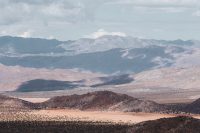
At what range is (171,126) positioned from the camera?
203ft

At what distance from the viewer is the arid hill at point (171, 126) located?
198 feet

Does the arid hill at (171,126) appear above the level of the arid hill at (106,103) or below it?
below

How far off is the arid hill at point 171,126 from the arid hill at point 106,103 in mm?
72893

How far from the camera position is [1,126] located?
259 ft

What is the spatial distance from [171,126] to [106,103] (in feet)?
290

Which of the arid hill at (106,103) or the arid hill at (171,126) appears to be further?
the arid hill at (106,103)

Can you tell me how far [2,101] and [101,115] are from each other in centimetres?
5859

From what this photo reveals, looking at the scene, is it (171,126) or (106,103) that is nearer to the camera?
(171,126)

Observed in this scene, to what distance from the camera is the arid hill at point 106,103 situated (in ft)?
465

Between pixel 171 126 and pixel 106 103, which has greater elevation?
pixel 106 103

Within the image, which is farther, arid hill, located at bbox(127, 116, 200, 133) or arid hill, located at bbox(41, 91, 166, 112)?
arid hill, located at bbox(41, 91, 166, 112)

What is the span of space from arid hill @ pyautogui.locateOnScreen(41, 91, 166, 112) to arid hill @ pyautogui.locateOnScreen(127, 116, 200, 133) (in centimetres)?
7289

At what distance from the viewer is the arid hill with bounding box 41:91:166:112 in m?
142

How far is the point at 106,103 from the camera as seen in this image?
150m
